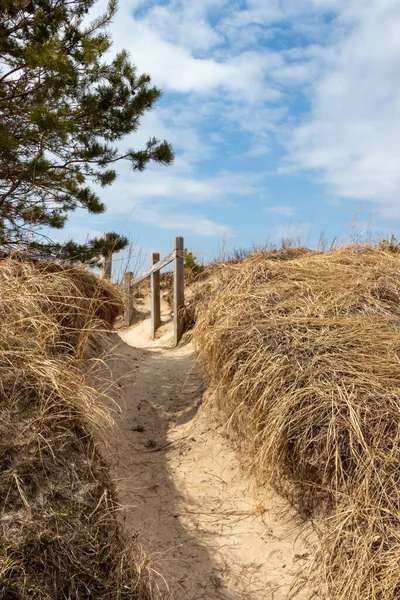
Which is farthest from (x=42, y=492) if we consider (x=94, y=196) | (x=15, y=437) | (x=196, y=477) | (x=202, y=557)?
(x=94, y=196)

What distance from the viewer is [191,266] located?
10.5m

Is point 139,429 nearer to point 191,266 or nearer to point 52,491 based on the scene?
point 52,491

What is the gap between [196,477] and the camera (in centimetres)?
558

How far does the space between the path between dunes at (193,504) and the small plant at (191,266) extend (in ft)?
11.0

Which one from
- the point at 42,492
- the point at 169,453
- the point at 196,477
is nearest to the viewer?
the point at 42,492

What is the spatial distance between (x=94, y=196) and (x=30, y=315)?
8.23 ft

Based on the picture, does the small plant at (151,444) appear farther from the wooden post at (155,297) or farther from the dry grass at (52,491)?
the wooden post at (155,297)

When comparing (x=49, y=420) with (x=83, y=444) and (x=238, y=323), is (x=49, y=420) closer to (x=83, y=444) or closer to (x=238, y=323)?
(x=83, y=444)

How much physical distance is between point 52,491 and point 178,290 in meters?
6.37

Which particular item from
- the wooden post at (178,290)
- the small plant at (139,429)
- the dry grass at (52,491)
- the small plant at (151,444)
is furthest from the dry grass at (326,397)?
the wooden post at (178,290)

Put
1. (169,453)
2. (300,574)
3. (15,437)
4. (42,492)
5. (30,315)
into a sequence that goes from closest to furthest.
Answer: (42,492) < (15,437) < (300,574) < (30,315) < (169,453)

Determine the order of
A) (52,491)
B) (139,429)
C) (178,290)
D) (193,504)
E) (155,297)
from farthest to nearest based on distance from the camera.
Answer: (155,297), (178,290), (139,429), (193,504), (52,491)

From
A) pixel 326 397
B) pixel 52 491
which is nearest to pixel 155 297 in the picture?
pixel 326 397

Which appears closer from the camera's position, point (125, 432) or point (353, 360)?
point (353, 360)
